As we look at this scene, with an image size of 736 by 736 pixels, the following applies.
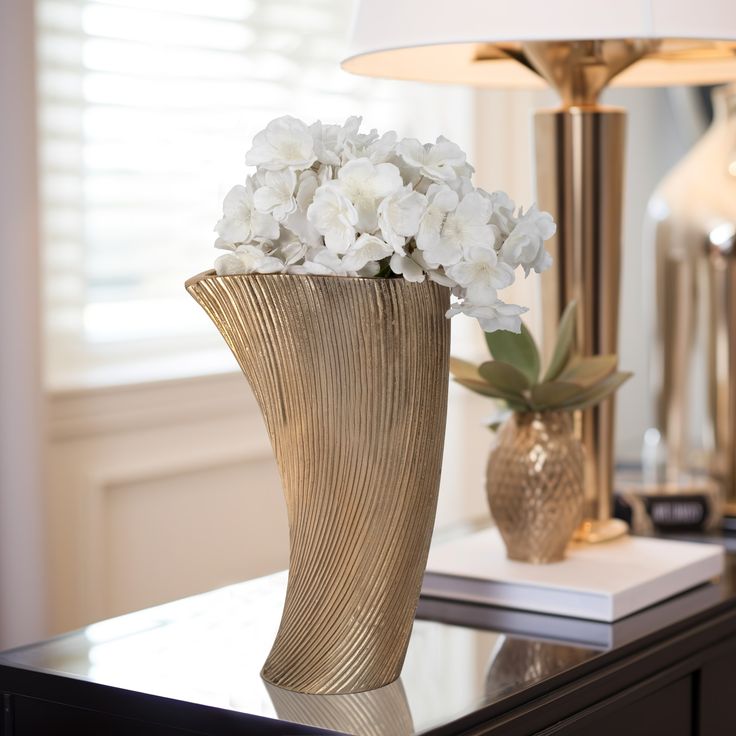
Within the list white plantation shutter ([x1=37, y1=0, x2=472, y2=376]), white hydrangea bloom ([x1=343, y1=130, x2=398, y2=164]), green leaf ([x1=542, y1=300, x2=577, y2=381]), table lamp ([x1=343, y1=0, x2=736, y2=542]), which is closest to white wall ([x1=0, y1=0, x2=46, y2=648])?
white plantation shutter ([x1=37, y1=0, x2=472, y2=376])

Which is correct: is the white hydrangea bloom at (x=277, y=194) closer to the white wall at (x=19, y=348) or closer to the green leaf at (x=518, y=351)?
the green leaf at (x=518, y=351)

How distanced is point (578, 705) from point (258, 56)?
1493 millimetres

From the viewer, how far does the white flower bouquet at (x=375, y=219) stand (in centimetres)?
76

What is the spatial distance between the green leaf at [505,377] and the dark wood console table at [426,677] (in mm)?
189

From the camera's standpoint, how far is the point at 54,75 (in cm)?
181

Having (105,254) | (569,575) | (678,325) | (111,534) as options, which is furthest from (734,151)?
(111,534)

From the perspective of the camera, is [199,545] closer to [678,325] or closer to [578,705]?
[678,325]

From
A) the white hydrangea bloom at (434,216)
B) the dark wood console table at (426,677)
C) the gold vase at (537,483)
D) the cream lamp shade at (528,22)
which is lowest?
the dark wood console table at (426,677)

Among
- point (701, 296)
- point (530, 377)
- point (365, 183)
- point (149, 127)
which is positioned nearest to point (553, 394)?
point (530, 377)

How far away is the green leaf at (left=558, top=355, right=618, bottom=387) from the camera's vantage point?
44.5 inches

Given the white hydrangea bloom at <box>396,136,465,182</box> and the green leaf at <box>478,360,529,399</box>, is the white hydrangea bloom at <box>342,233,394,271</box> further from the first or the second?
the green leaf at <box>478,360,529,399</box>

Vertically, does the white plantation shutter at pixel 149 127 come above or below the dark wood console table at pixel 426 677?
above

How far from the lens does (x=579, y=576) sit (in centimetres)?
108

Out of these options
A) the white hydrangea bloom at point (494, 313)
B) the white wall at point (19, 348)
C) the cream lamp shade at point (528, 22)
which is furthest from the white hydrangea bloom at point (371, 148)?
the white wall at point (19, 348)
